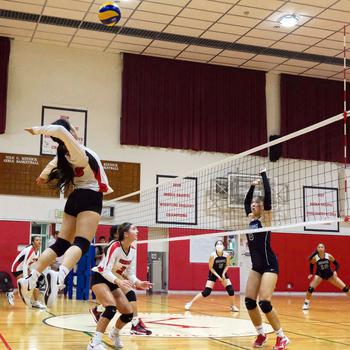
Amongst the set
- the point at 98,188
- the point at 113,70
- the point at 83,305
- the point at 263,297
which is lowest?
the point at 83,305

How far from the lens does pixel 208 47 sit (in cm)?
1817

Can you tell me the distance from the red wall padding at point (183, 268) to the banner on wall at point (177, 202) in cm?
46

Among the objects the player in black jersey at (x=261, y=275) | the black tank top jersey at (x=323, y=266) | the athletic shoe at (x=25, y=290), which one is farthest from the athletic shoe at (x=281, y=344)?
the black tank top jersey at (x=323, y=266)

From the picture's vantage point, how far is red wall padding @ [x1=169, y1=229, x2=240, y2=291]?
61.4 ft

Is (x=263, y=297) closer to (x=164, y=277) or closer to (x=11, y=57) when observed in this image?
(x=164, y=277)

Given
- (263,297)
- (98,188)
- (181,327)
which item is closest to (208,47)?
(181,327)

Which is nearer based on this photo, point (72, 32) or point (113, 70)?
point (72, 32)

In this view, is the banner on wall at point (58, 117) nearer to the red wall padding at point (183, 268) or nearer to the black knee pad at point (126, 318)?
the red wall padding at point (183, 268)

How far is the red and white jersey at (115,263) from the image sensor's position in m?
6.49

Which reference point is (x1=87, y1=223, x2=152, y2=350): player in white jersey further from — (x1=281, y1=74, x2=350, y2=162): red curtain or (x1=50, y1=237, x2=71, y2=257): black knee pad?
(x1=281, y1=74, x2=350, y2=162): red curtain

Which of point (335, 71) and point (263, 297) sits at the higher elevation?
point (335, 71)

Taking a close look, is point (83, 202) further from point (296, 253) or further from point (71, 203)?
point (296, 253)

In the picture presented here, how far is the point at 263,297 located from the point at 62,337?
2.70 m

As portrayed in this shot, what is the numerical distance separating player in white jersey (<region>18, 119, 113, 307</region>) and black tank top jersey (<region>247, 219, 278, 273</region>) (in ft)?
8.98
